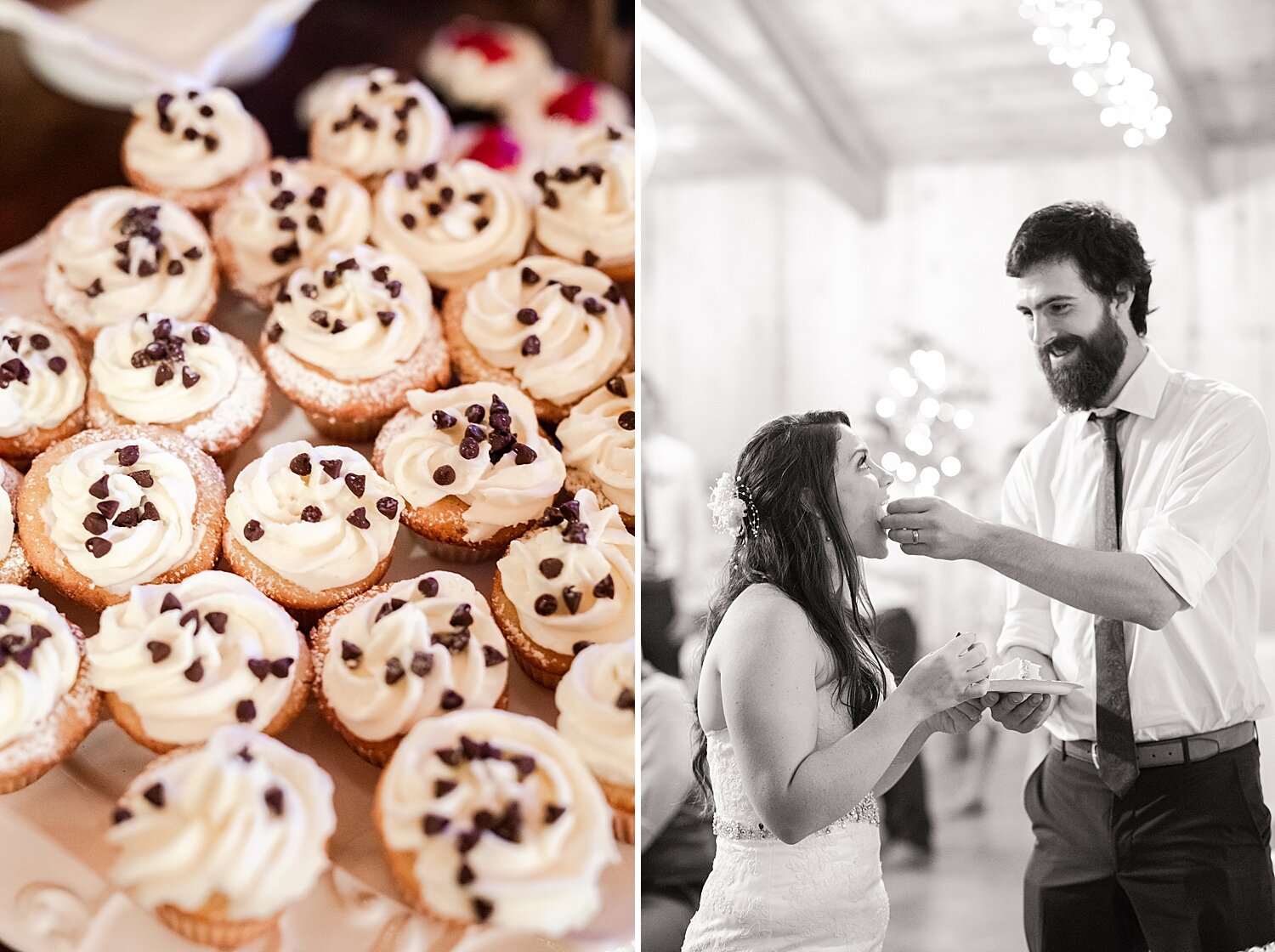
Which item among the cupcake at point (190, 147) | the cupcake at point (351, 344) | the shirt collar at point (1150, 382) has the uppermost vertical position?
the cupcake at point (190, 147)

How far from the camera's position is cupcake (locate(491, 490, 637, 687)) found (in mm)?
1719

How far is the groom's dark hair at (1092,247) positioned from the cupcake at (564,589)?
2.71 feet

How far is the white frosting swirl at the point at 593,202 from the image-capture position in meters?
2.03

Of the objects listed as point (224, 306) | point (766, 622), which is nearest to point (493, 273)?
point (224, 306)

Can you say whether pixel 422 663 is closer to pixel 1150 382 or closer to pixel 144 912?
pixel 144 912

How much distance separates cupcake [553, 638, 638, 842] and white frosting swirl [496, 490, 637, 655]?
0.05 metres

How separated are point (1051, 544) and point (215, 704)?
1.35m

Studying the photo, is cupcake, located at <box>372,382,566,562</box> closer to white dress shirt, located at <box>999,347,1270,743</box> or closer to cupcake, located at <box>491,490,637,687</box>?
cupcake, located at <box>491,490,637,687</box>

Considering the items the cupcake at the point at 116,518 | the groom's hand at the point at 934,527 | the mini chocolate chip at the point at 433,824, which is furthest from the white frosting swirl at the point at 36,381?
the groom's hand at the point at 934,527

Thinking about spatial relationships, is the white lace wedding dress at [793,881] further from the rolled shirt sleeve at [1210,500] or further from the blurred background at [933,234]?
the rolled shirt sleeve at [1210,500]

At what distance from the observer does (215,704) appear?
1.61 meters

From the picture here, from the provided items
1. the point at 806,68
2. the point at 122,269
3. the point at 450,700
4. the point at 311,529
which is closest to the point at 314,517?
the point at 311,529

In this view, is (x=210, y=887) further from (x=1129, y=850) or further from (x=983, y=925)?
(x=1129, y=850)

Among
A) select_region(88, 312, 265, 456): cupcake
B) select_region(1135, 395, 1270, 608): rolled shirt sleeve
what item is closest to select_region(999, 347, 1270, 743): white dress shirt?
select_region(1135, 395, 1270, 608): rolled shirt sleeve
